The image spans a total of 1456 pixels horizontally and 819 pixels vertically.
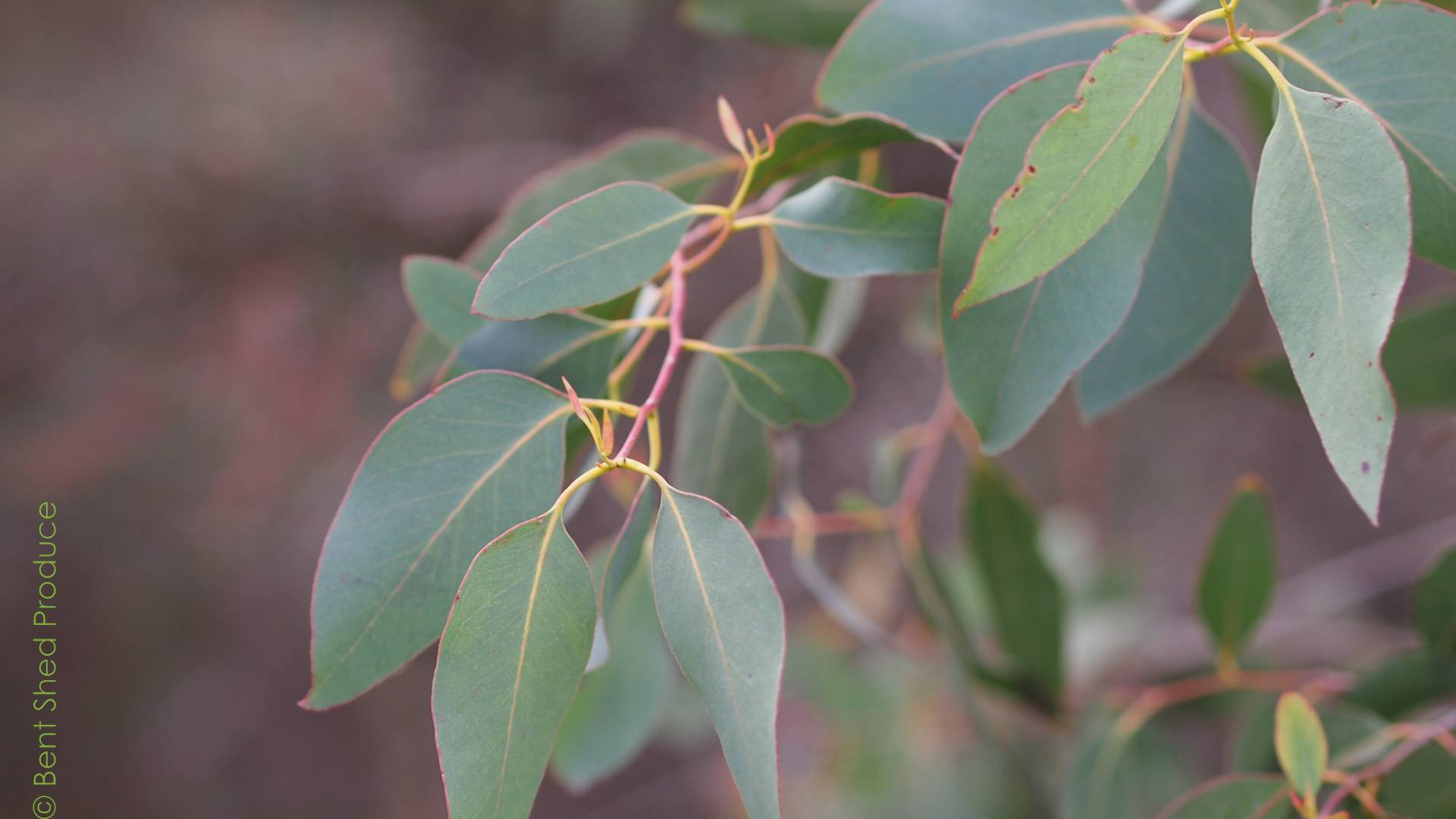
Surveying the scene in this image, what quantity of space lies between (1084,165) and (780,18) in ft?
1.47

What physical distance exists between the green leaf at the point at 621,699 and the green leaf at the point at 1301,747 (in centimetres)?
36

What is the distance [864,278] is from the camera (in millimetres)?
441

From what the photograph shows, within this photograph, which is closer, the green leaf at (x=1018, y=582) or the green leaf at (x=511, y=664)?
the green leaf at (x=511, y=664)

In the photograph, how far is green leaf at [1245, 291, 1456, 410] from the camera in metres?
0.66

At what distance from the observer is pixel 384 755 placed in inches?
76.0

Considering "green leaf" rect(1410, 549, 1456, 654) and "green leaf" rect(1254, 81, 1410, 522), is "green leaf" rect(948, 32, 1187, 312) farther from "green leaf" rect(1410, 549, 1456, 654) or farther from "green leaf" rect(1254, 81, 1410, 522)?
"green leaf" rect(1410, 549, 1456, 654)

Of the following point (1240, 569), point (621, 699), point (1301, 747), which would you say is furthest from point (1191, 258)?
point (621, 699)

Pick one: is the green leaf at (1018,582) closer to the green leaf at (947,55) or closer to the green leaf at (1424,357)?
the green leaf at (1424,357)

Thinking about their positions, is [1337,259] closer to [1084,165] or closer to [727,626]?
[1084,165]

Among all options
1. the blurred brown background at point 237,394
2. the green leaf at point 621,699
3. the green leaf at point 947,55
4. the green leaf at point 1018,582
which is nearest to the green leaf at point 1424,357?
the green leaf at point 1018,582

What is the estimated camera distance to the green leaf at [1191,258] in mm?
471

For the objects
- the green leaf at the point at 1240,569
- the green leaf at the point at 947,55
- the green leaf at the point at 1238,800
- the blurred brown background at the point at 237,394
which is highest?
the green leaf at the point at 947,55

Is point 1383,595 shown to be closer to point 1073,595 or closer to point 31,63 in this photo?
point 1073,595

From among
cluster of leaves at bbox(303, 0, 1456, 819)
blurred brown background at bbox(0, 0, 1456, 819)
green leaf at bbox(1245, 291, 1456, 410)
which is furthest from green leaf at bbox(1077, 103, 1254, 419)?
blurred brown background at bbox(0, 0, 1456, 819)
